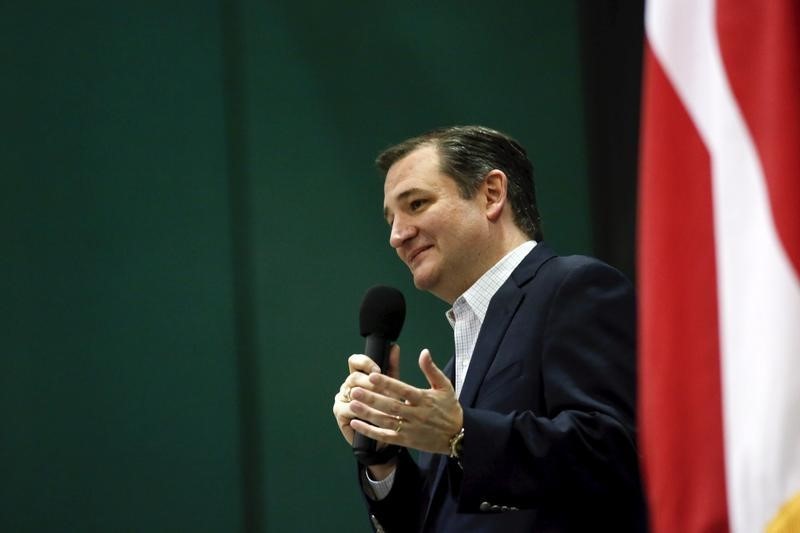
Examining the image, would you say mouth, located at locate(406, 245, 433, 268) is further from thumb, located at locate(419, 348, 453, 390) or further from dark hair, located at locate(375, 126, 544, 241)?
thumb, located at locate(419, 348, 453, 390)

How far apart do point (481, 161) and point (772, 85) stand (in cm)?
134

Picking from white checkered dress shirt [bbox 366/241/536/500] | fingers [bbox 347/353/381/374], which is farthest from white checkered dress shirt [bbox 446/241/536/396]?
fingers [bbox 347/353/381/374]

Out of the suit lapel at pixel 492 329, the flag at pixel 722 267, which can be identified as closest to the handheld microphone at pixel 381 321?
the suit lapel at pixel 492 329

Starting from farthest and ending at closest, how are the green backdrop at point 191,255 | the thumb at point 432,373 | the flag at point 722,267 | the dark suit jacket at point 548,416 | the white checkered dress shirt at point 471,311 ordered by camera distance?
the green backdrop at point 191,255 < the white checkered dress shirt at point 471,311 < the dark suit jacket at point 548,416 < the thumb at point 432,373 < the flag at point 722,267

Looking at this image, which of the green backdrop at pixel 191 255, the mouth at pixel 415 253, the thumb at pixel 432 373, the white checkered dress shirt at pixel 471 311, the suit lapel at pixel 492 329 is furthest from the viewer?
the green backdrop at pixel 191 255

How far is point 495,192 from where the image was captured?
226cm

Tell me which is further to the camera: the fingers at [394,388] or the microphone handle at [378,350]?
the microphone handle at [378,350]

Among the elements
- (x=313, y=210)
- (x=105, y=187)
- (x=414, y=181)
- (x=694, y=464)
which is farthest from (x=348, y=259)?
(x=694, y=464)

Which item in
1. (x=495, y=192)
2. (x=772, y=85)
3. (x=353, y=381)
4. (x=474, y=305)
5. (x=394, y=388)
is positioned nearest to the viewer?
(x=772, y=85)

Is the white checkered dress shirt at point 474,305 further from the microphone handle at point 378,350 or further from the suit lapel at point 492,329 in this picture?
the microphone handle at point 378,350

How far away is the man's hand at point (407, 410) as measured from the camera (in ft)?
5.23

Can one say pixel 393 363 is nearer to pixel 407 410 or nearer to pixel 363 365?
pixel 363 365

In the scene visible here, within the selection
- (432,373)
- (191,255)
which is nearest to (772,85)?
(432,373)

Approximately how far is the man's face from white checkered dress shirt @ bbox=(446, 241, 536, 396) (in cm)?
3
